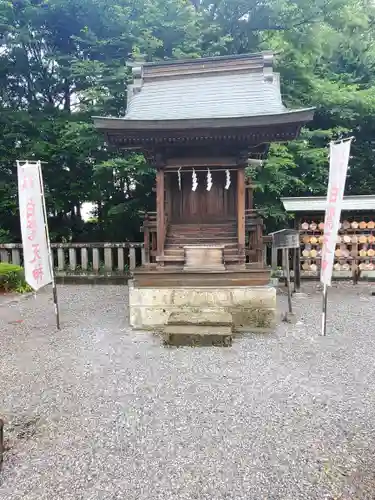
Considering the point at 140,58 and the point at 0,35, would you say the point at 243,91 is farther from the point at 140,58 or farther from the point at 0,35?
the point at 0,35

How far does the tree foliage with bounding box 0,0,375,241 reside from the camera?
886 cm

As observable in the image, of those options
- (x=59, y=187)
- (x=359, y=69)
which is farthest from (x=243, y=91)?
(x=359, y=69)

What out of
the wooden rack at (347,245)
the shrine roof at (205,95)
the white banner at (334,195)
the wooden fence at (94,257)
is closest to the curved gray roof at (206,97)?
the shrine roof at (205,95)

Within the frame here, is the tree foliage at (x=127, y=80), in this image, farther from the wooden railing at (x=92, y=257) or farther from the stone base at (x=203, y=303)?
the stone base at (x=203, y=303)

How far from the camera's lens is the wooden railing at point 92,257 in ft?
28.2

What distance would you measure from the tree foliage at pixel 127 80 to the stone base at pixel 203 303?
398 centimetres

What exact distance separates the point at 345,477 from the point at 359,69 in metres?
13.0

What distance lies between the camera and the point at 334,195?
4.23 m

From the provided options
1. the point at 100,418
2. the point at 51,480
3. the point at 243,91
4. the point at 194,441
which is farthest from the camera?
the point at 243,91

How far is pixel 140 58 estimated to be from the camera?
7.38 m

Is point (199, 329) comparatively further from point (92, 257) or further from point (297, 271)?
point (92, 257)

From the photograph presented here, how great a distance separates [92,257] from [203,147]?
4718 mm

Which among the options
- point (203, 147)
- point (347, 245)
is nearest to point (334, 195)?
point (203, 147)

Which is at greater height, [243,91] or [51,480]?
[243,91]
